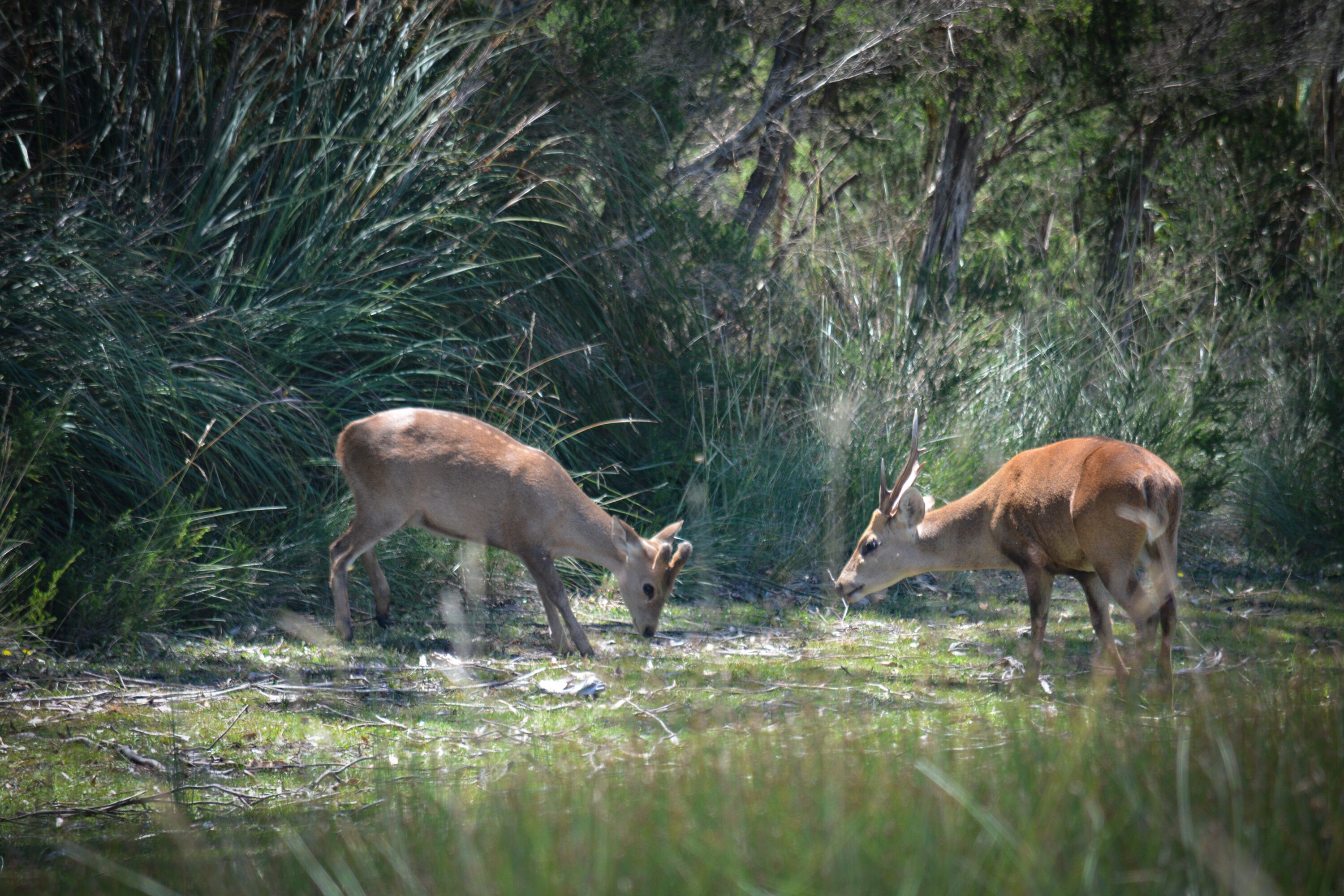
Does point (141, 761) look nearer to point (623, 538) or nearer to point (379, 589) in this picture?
point (379, 589)

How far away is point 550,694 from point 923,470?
16.0 feet

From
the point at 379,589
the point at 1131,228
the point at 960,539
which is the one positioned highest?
the point at 1131,228

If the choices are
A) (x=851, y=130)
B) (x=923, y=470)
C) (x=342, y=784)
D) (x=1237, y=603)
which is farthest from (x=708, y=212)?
(x=342, y=784)

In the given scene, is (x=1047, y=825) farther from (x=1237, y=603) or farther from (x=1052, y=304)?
(x=1052, y=304)

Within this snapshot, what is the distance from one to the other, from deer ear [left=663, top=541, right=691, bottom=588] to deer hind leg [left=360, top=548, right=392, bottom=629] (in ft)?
5.89

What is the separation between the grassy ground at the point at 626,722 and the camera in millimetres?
3045

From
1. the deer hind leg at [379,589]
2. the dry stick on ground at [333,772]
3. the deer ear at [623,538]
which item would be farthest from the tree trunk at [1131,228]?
the dry stick on ground at [333,772]

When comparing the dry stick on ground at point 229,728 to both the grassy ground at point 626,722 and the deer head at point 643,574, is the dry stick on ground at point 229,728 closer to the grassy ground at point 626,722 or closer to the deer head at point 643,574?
the grassy ground at point 626,722

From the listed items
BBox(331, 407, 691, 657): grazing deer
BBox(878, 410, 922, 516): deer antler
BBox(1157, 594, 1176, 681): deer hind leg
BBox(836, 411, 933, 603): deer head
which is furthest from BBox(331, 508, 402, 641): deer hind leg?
BBox(1157, 594, 1176, 681): deer hind leg

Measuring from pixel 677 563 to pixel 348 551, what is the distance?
206 centimetres

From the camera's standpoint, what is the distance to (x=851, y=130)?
592 inches

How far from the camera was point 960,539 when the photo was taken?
7.51 m

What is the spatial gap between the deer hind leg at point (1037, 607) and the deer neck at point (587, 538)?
2536 mm

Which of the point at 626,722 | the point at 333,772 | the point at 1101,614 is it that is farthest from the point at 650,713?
the point at 1101,614
